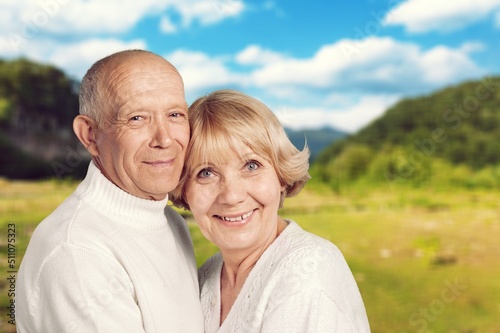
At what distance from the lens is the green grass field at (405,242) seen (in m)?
4.49

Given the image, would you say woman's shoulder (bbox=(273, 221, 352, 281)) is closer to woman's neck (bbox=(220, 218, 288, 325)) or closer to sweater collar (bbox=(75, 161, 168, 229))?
woman's neck (bbox=(220, 218, 288, 325))

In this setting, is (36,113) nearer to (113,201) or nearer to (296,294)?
(113,201)

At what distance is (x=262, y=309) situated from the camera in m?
1.63


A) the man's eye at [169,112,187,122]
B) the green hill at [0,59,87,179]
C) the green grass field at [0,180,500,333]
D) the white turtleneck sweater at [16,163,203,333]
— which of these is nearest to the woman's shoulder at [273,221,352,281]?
the white turtleneck sweater at [16,163,203,333]

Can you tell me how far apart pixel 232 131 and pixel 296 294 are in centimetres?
46

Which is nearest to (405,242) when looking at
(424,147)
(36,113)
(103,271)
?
(424,147)

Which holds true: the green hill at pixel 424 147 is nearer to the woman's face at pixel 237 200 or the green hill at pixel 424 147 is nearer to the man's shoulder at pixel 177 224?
the man's shoulder at pixel 177 224

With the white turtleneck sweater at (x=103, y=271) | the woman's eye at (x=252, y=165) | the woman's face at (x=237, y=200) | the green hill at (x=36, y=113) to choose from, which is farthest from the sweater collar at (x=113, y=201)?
the green hill at (x=36, y=113)

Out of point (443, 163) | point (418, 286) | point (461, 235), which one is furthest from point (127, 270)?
point (443, 163)

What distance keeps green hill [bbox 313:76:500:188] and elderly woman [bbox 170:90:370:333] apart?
3.51m

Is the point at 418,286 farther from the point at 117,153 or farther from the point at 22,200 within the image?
the point at 117,153

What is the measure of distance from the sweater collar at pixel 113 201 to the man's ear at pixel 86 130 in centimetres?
6

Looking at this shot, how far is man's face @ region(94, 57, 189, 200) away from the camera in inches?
64.2

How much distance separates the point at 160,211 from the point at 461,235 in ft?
12.5
